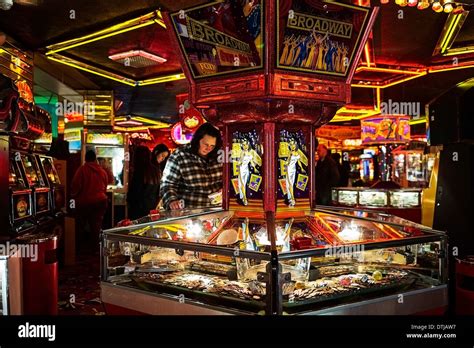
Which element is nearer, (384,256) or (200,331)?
(200,331)

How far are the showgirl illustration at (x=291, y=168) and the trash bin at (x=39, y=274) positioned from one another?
2260mm

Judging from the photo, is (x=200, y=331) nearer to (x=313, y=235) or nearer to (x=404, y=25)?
(x=313, y=235)

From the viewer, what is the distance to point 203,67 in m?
2.76

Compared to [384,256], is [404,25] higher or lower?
higher

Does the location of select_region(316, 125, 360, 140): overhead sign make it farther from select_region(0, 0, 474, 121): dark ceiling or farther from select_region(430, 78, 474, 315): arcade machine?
select_region(430, 78, 474, 315): arcade machine

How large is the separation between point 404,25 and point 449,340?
549 centimetres

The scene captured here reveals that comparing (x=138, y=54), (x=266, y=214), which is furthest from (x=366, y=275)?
(x=138, y=54)

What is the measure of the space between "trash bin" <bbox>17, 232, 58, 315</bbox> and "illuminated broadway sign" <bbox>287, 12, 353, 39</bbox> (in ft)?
9.17

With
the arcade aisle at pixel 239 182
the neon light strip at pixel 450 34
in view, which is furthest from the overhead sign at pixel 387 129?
the neon light strip at pixel 450 34

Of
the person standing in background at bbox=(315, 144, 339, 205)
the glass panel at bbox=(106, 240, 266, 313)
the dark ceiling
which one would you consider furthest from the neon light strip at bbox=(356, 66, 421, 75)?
the glass panel at bbox=(106, 240, 266, 313)

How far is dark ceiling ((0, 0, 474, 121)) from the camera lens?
5559 millimetres

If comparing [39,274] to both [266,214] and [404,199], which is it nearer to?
[266,214]

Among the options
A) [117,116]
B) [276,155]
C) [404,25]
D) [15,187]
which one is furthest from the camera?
[117,116]

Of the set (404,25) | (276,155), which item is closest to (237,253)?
(276,155)
